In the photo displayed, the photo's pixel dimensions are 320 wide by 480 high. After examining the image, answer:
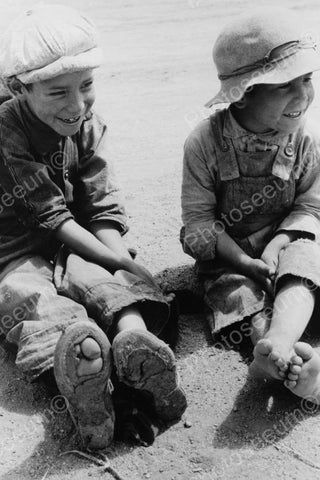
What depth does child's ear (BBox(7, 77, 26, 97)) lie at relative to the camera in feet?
9.50

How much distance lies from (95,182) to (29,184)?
0.39 m

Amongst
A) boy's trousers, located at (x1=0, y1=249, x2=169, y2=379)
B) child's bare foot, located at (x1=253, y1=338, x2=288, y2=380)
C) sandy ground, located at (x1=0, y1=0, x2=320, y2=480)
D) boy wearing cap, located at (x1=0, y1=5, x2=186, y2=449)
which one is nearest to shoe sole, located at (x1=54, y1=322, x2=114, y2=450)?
boy wearing cap, located at (x1=0, y1=5, x2=186, y2=449)

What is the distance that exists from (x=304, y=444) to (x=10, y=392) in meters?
1.15

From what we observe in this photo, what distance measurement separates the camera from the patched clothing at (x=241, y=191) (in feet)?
10.0

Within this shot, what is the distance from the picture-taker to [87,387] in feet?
7.54

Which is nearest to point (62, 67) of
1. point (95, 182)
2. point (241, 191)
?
point (95, 182)

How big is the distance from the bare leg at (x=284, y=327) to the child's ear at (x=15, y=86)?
132cm

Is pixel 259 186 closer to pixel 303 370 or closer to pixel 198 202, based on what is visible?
pixel 198 202

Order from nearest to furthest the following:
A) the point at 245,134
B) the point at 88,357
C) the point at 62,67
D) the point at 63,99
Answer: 1. the point at 88,357
2. the point at 62,67
3. the point at 63,99
4. the point at 245,134

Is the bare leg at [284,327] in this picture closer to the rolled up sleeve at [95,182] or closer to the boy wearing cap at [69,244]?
the boy wearing cap at [69,244]

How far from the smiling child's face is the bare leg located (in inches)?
25.2

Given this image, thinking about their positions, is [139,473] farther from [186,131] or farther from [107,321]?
[186,131]

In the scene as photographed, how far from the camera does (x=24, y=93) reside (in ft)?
9.64

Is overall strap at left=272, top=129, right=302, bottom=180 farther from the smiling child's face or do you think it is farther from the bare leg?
the bare leg
